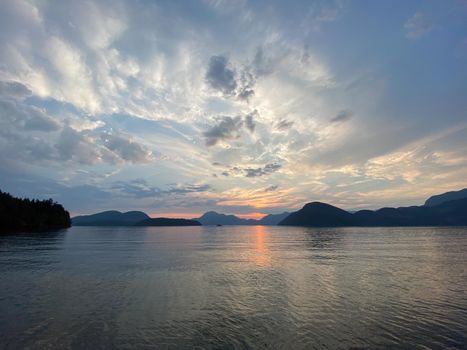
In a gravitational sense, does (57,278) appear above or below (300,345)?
above

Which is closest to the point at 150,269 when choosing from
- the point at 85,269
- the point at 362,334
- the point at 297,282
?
the point at 85,269

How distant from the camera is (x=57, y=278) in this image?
4597 cm

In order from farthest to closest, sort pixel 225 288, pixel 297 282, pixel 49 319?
pixel 297 282 < pixel 225 288 < pixel 49 319

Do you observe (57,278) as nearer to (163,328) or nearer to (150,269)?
(150,269)

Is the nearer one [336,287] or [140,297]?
[140,297]

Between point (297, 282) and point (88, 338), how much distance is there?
30493 mm

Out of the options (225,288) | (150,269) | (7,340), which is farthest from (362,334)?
(150,269)

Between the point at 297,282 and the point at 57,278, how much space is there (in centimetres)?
3640

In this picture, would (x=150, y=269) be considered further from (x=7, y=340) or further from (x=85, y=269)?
(x=7, y=340)

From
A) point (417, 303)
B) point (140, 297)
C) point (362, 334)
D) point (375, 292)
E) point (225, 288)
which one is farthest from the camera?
point (225, 288)

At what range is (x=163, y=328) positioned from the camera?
81.7 feet

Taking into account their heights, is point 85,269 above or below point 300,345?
above

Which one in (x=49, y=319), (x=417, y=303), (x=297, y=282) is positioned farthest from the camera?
(x=297, y=282)

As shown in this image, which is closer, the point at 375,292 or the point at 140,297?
the point at 140,297
